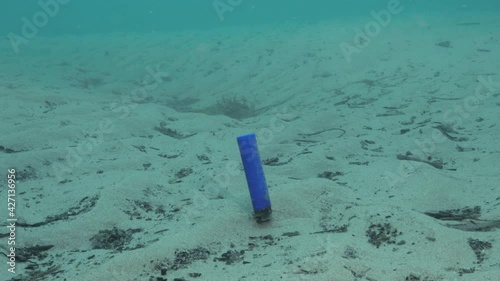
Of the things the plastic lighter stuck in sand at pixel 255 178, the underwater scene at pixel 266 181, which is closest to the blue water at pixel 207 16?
the underwater scene at pixel 266 181

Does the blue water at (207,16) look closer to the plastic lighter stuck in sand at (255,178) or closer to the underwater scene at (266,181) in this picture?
the underwater scene at (266,181)

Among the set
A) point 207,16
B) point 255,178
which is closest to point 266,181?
point 255,178

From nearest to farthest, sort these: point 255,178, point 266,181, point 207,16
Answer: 1. point 255,178
2. point 266,181
3. point 207,16

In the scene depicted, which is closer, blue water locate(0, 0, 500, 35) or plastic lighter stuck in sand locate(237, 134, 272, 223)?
plastic lighter stuck in sand locate(237, 134, 272, 223)

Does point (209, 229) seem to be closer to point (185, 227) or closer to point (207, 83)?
point (185, 227)

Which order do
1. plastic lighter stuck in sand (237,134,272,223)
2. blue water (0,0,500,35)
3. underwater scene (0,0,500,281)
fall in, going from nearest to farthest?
1. underwater scene (0,0,500,281)
2. plastic lighter stuck in sand (237,134,272,223)
3. blue water (0,0,500,35)

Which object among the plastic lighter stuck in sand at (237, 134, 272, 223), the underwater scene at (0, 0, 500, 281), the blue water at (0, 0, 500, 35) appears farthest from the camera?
the blue water at (0, 0, 500, 35)

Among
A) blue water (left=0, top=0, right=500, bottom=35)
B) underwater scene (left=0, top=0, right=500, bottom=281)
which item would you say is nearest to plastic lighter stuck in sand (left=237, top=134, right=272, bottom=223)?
underwater scene (left=0, top=0, right=500, bottom=281)

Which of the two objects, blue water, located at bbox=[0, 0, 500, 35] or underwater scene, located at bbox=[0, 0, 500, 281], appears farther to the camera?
blue water, located at bbox=[0, 0, 500, 35]

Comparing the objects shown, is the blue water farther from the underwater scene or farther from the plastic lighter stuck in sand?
the plastic lighter stuck in sand

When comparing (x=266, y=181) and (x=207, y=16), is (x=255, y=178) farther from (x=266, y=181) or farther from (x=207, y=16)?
(x=207, y=16)

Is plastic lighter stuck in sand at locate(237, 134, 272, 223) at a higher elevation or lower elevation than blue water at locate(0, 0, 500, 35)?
lower

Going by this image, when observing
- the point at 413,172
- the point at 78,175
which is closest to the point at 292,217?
the point at 413,172

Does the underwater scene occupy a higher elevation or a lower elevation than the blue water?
lower
